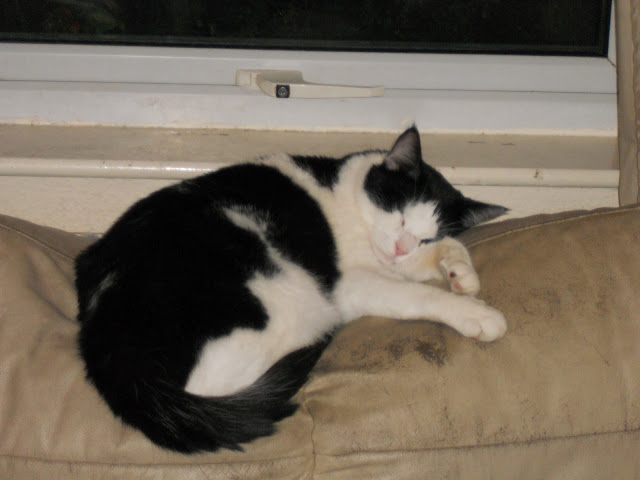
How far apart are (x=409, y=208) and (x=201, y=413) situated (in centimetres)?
67

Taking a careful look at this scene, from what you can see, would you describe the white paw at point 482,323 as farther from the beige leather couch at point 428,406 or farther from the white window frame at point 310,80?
the white window frame at point 310,80

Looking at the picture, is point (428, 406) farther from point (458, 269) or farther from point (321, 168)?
point (321, 168)

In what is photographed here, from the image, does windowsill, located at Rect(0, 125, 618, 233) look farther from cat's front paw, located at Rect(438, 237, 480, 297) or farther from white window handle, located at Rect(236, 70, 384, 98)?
cat's front paw, located at Rect(438, 237, 480, 297)

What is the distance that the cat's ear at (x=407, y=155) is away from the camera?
131 cm

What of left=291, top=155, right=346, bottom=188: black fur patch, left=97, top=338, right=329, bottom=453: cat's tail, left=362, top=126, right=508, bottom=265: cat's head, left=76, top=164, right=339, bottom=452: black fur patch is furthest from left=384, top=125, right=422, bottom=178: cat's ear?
left=97, top=338, right=329, bottom=453: cat's tail

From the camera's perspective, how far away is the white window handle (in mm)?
1763

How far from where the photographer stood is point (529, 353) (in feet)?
3.17

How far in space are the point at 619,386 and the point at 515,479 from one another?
8.5 inches

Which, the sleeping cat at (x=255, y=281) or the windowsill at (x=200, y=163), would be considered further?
the windowsill at (x=200, y=163)

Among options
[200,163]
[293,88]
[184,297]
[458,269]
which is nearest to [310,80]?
[293,88]

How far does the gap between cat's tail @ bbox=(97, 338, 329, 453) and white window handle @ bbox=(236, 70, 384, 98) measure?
3.42ft

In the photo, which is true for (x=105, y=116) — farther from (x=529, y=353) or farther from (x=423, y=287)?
(x=529, y=353)

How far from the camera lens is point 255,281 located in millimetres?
1115

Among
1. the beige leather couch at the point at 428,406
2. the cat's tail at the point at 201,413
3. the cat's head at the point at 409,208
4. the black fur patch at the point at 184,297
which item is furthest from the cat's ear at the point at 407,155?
the cat's tail at the point at 201,413
